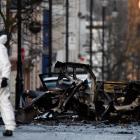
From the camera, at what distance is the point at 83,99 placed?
21547 millimetres

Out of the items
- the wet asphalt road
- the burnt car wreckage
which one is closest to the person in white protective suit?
the wet asphalt road

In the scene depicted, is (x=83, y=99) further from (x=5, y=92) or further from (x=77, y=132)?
(x=5, y=92)

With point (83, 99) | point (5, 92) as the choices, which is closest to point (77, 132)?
point (5, 92)

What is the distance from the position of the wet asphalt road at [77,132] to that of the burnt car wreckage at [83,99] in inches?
49.4

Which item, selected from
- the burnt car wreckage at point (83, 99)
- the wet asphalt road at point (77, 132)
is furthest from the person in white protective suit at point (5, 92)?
the burnt car wreckage at point (83, 99)

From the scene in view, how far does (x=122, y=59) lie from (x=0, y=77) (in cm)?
7195

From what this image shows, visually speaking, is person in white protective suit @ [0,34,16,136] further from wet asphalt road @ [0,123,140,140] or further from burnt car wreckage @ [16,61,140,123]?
burnt car wreckage @ [16,61,140,123]

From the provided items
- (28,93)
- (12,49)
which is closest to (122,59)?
(12,49)

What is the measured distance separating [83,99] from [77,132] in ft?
13.3

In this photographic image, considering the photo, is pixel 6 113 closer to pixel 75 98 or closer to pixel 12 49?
pixel 75 98

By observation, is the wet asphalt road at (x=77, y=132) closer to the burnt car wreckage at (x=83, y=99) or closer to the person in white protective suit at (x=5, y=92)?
the person in white protective suit at (x=5, y=92)

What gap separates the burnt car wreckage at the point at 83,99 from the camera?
69.5ft

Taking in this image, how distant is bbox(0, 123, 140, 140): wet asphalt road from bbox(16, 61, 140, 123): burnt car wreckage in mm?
1255

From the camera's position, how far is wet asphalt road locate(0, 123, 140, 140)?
16.0 meters
